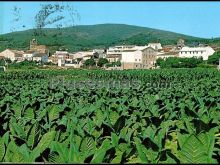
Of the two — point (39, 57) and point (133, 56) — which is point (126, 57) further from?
point (39, 57)

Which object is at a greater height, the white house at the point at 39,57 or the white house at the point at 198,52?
the white house at the point at 198,52

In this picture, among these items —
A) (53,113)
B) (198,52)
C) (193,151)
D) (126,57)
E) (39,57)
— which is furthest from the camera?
(39,57)

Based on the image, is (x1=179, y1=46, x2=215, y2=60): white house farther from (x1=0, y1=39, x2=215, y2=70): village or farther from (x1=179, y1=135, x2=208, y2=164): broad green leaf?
(x1=179, y1=135, x2=208, y2=164): broad green leaf

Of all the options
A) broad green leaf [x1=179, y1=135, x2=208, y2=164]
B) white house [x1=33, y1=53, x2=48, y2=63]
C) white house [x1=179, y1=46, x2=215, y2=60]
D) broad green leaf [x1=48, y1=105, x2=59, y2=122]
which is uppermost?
broad green leaf [x1=179, y1=135, x2=208, y2=164]

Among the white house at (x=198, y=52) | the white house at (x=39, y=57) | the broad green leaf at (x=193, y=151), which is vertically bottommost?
the white house at (x=39, y=57)

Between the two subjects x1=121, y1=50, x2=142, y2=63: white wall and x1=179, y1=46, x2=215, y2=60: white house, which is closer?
x1=121, y1=50, x2=142, y2=63: white wall

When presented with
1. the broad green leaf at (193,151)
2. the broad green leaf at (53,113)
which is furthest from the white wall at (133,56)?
the broad green leaf at (193,151)

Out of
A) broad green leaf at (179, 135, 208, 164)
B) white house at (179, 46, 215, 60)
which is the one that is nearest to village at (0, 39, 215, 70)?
white house at (179, 46, 215, 60)

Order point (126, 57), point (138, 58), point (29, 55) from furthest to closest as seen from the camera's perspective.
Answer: point (29, 55) < point (126, 57) < point (138, 58)

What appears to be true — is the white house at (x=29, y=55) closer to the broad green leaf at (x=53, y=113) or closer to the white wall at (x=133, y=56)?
the white wall at (x=133, y=56)

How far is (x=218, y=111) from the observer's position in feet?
26.1

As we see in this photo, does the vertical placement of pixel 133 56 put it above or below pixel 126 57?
above

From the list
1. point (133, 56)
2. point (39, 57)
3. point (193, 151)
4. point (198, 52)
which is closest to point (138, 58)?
point (133, 56)

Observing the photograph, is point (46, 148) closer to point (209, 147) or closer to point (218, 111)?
point (209, 147)
